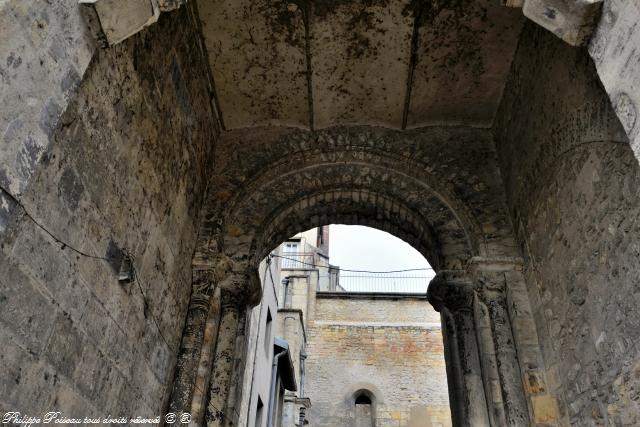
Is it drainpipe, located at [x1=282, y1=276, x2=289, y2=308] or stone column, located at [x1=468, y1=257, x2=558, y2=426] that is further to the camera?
drainpipe, located at [x1=282, y1=276, x2=289, y2=308]

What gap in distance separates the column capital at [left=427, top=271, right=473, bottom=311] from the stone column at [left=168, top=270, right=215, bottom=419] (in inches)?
78.2

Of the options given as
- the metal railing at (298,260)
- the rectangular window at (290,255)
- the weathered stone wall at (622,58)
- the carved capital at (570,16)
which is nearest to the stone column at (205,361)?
the carved capital at (570,16)

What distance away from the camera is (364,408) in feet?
57.1

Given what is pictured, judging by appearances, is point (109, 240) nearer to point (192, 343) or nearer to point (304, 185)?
point (192, 343)

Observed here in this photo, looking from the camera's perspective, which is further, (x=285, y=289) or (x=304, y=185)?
(x=285, y=289)

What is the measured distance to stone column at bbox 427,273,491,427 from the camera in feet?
12.9

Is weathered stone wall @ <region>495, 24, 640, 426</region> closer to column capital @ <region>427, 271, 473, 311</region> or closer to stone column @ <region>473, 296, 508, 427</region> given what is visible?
stone column @ <region>473, 296, 508, 427</region>

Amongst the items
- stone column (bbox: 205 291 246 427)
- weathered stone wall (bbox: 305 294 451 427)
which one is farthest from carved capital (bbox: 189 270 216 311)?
weathered stone wall (bbox: 305 294 451 427)

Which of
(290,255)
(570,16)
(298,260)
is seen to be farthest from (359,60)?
(290,255)

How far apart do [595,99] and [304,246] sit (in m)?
20.7

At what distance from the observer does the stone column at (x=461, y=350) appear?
12.9ft

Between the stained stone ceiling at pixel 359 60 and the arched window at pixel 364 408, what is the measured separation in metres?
13.4

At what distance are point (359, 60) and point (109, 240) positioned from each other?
2.86 m

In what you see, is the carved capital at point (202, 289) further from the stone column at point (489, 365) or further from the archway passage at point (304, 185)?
the stone column at point (489, 365)
